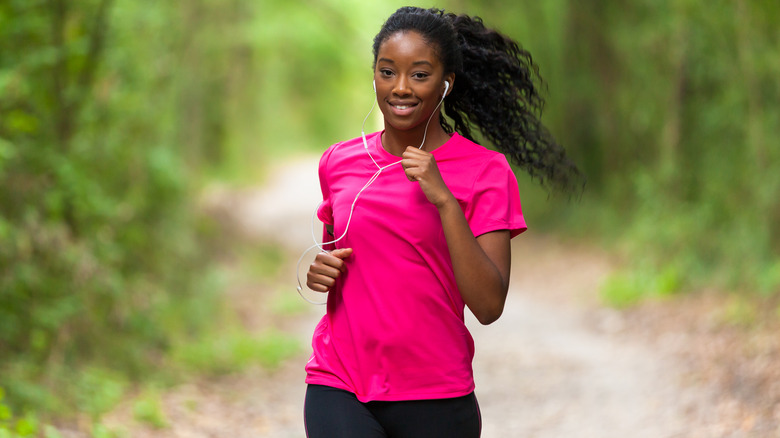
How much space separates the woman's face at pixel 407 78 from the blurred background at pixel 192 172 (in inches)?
35.6

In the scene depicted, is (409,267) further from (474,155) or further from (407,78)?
(407,78)

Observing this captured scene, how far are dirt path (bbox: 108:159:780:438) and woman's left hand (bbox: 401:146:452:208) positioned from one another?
11.4 feet

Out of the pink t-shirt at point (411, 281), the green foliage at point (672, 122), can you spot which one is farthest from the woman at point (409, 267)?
the green foliage at point (672, 122)

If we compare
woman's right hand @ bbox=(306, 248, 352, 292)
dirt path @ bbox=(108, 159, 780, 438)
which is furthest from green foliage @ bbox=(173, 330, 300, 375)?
woman's right hand @ bbox=(306, 248, 352, 292)

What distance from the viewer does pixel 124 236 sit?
6723 mm

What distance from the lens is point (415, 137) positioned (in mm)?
2293

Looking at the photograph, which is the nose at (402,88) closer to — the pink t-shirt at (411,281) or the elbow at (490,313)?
the pink t-shirt at (411,281)

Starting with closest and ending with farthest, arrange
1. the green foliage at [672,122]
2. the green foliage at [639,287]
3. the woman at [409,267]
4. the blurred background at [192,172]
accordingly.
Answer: the woman at [409,267]
the blurred background at [192,172]
the green foliage at [672,122]
the green foliage at [639,287]

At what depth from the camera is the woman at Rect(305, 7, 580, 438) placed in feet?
7.09

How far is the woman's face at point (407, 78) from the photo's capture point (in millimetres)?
2186

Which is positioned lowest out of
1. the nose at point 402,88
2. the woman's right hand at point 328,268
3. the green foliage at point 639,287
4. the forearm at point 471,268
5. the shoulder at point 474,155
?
the forearm at point 471,268

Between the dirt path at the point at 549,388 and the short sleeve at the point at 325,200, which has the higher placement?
the dirt path at the point at 549,388

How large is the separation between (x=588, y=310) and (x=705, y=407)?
3.60m

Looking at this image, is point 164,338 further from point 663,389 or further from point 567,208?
point 567,208
